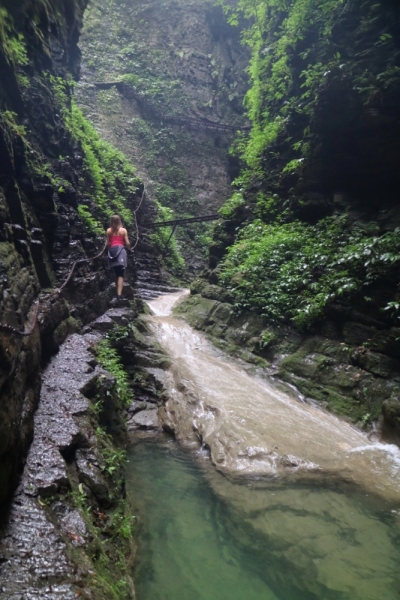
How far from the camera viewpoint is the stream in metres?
3.73

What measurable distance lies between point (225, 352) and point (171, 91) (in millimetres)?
26924

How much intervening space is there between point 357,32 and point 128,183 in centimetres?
1158

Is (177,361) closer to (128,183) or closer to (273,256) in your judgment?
(273,256)

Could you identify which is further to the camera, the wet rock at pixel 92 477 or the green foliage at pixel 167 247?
the green foliage at pixel 167 247

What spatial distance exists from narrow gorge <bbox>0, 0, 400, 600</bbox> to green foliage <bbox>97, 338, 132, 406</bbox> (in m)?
0.08

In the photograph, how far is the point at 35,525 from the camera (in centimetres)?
304

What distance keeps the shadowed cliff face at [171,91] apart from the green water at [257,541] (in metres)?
19.3

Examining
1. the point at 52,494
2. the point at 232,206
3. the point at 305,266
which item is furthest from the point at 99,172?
the point at 52,494

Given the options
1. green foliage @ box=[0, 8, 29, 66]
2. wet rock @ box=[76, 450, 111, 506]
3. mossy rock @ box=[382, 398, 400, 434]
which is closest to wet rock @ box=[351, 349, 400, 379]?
mossy rock @ box=[382, 398, 400, 434]

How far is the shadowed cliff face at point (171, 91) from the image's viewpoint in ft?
88.8

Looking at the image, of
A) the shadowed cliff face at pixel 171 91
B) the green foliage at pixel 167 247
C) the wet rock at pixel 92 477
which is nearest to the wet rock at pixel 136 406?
the wet rock at pixel 92 477

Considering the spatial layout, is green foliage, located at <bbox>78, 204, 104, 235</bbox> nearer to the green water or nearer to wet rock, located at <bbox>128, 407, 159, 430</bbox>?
wet rock, located at <bbox>128, 407, 159, 430</bbox>

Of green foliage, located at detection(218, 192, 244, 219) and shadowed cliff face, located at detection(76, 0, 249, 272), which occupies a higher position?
shadowed cliff face, located at detection(76, 0, 249, 272)

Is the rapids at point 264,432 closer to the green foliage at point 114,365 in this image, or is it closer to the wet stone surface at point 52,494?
the green foliage at point 114,365
